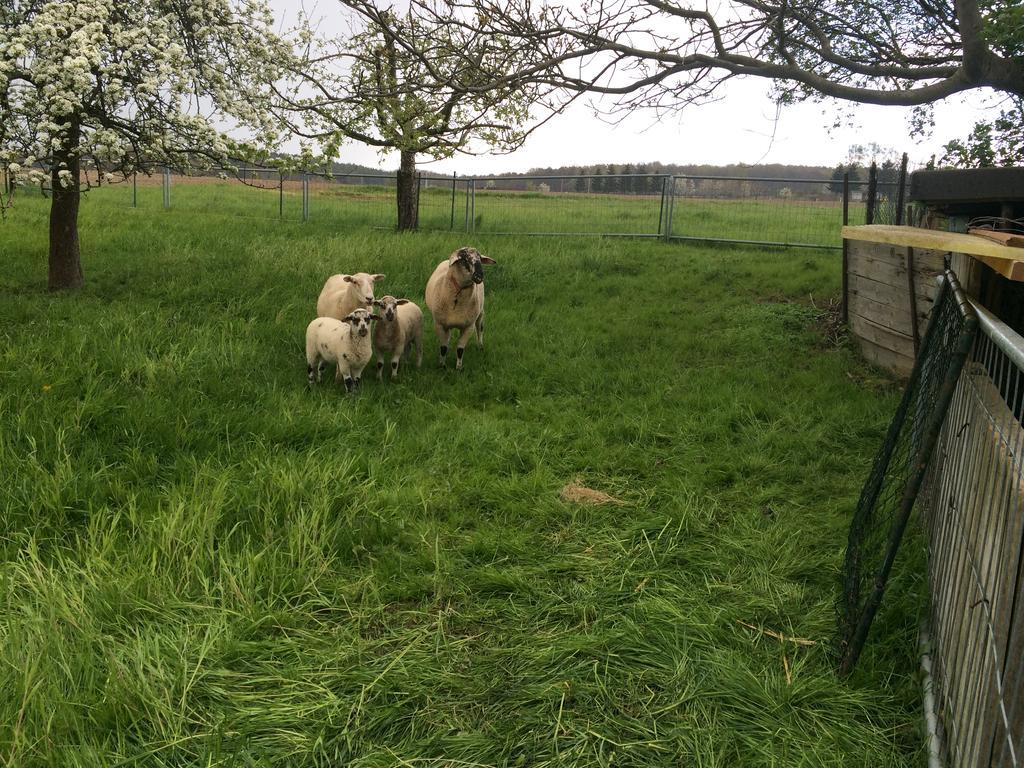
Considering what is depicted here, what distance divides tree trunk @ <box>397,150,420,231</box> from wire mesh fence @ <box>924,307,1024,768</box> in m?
16.4

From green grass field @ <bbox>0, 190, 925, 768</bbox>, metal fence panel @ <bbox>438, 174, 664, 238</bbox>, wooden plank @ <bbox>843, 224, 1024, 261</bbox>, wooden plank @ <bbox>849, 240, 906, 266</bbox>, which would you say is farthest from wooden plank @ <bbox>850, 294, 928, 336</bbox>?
metal fence panel @ <bbox>438, 174, 664, 238</bbox>

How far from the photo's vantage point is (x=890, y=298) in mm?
7723

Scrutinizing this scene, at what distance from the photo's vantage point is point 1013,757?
5.59 ft

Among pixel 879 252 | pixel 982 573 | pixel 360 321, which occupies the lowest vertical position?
pixel 982 573

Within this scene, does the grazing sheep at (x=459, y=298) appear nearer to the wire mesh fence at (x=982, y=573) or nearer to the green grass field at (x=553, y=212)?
the wire mesh fence at (x=982, y=573)

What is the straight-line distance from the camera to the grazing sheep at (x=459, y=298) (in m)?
8.14

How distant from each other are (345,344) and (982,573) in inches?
222

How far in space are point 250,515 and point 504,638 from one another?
1.79m

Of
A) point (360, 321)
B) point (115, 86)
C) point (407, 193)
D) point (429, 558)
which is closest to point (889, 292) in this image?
point (360, 321)

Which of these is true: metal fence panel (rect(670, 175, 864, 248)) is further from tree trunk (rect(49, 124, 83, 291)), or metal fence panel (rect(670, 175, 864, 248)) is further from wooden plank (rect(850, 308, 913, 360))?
tree trunk (rect(49, 124, 83, 291))

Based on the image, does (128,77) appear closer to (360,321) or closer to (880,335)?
(360,321)

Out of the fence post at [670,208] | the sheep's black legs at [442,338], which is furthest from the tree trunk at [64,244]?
the fence post at [670,208]

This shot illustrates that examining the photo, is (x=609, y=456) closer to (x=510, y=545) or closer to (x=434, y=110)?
(x=510, y=545)

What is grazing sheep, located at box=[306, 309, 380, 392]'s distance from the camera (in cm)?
696
